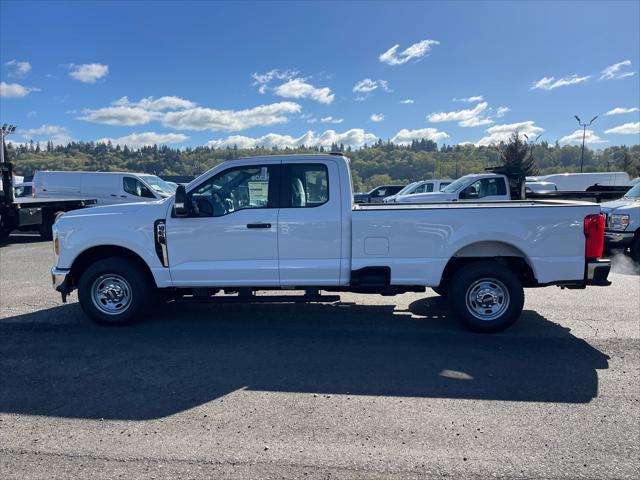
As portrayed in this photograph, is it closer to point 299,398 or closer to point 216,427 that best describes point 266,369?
point 299,398

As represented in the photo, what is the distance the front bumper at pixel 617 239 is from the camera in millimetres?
9875

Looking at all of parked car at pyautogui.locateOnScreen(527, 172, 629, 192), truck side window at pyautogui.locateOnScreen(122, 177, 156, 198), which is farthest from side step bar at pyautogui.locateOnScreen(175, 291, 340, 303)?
parked car at pyautogui.locateOnScreen(527, 172, 629, 192)

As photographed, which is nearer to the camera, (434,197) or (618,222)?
(618,222)

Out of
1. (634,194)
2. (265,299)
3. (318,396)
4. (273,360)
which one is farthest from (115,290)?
(634,194)

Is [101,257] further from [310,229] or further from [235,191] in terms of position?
[310,229]

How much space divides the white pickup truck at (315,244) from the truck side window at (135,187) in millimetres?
13262

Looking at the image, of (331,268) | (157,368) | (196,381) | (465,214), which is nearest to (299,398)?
(196,381)

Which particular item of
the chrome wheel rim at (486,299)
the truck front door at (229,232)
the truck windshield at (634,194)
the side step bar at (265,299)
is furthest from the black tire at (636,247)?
the truck front door at (229,232)

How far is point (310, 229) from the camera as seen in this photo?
5613mm

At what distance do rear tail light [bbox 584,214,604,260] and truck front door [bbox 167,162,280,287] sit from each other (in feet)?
12.0

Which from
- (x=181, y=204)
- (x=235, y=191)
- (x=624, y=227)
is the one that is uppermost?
(x=235, y=191)

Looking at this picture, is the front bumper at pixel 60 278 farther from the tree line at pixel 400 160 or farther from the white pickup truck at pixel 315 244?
the tree line at pixel 400 160

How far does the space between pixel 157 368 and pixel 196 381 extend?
558 mm

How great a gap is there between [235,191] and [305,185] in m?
0.87
